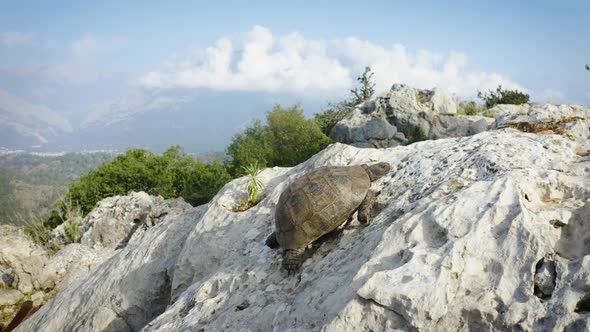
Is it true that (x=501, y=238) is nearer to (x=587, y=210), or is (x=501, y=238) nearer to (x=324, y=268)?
(x=587, y=210)

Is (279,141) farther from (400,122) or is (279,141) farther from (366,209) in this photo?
(366,209)

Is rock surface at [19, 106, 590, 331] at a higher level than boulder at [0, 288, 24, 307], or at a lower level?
higher

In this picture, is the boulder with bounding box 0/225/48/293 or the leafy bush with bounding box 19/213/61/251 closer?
the boulder with bounding box 0/225/48/293

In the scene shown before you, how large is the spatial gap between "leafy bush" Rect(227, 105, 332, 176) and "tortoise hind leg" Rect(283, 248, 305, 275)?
2307cm

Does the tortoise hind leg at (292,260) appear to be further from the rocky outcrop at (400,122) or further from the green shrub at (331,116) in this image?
the green shrub at (331,116)

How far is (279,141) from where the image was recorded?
36844mm

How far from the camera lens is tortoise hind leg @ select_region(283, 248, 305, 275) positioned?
689 centimetres

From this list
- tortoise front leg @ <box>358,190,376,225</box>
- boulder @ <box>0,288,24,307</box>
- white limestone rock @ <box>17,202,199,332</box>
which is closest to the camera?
tortoise front leg @ <box>358,190,376,225</box>

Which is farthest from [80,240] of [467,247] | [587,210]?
[587,210]

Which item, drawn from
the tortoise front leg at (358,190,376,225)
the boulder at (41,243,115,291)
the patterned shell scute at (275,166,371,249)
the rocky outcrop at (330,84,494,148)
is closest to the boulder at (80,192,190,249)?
the boulder at (41,243,115,291)

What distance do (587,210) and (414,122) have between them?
28130mm

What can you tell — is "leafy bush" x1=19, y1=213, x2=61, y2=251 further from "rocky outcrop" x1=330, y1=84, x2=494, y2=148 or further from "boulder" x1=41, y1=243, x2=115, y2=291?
"rocky outcrop" x1=330, y1=84, x2=494, y2=148

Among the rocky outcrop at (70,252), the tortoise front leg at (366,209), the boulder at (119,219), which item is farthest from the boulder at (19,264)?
the tortoise front leg at (366,209)

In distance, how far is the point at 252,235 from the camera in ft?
30.4
